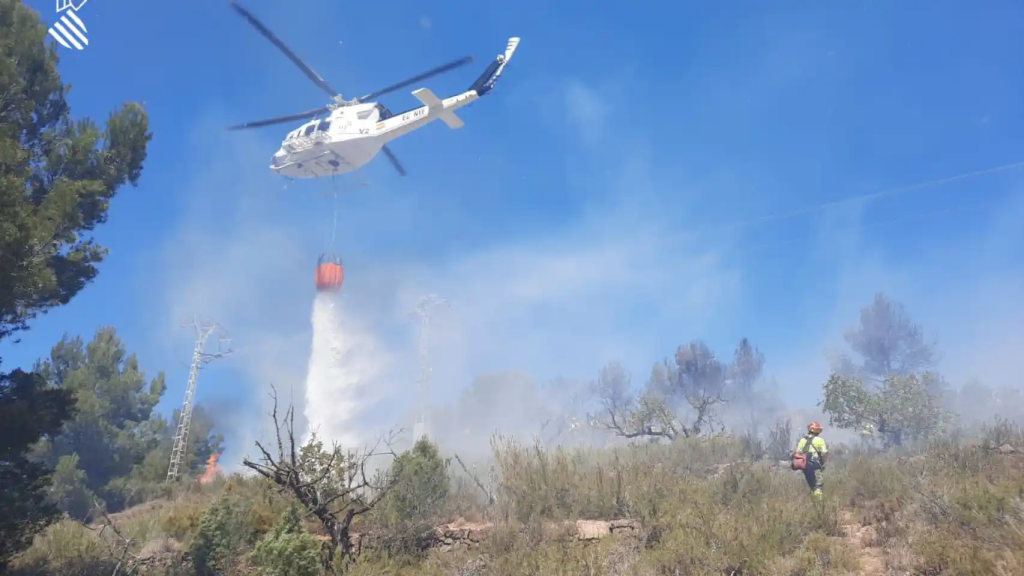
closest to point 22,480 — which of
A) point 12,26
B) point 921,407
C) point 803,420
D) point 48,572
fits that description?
point 48,572

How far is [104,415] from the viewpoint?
30.0 meters

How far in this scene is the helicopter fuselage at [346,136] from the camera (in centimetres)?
3319

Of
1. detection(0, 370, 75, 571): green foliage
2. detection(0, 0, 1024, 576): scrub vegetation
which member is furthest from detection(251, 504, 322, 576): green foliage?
detection(0, 370, 75, 571): green foliage

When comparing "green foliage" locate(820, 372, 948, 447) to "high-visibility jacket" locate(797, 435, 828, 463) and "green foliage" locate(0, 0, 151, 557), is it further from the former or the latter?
"green foliage" locate(0, 0, 151, 557)

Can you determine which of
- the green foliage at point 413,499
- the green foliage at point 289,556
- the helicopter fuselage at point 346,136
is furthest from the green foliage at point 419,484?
the helicopter fuselage at point 346,136

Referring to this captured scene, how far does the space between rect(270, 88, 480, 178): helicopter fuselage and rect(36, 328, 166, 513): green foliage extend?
14.6 m

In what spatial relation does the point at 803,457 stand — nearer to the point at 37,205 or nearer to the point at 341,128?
the point at 37,205

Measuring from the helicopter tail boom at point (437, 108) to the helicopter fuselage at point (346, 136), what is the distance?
0.06m

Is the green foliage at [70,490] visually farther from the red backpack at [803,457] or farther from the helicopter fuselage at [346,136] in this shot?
the red backpack at [803,457]

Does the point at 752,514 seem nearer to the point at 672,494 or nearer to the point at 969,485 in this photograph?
the point at 672,494

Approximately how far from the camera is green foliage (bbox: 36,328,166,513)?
2873cm

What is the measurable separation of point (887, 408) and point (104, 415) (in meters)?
40.4

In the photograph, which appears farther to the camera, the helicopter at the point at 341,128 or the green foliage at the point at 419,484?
the helicopter at the point at 341,128

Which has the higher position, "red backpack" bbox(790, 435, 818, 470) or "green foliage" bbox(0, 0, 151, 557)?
"green foliage" bbox(0, 0, 151, 557)
